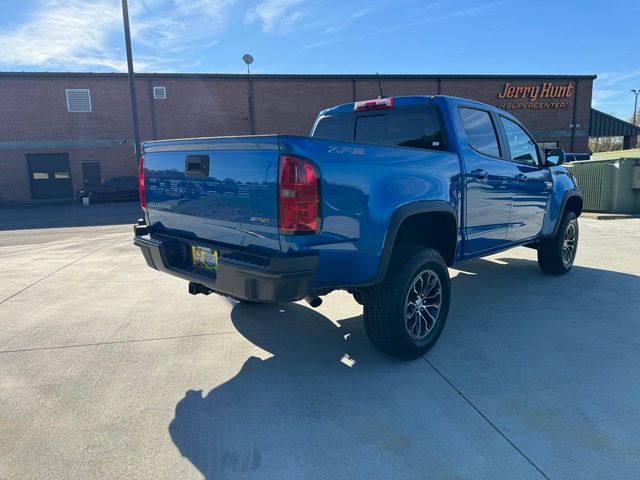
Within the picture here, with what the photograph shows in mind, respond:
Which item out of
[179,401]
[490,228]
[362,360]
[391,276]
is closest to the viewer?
[179,401]

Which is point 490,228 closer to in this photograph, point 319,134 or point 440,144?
point 440,144

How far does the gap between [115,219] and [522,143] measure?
14.0 m

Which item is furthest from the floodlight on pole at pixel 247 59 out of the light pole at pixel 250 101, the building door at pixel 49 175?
the building door at pixel 49 175

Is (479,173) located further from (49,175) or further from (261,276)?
(49,175)

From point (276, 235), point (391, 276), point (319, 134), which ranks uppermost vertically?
point (319, 134)

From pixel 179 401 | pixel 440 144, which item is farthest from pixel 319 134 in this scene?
pixel 179 401

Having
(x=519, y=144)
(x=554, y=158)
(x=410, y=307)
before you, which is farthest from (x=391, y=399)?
(x=554, y=158)

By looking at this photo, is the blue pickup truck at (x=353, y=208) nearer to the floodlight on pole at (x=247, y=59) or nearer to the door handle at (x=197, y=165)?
the door handle at (x=197, y=165)

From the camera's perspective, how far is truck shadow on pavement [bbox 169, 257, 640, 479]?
2.37 metres

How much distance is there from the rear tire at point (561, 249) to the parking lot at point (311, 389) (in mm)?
460

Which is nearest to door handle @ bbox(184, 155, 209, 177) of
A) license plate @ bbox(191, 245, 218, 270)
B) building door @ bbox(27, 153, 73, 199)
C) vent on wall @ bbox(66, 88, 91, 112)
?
license plate @ bbox(191, 245, 218, 270)

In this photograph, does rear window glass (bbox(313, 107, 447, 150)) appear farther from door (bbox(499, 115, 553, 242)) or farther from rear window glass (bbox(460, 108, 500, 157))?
door (bbox(499, 115, 553, 242))

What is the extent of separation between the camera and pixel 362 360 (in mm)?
3562

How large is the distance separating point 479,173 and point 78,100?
26.9 m
